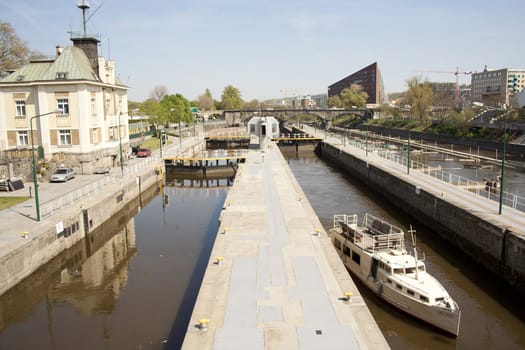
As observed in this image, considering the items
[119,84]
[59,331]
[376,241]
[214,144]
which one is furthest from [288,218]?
[214,144]

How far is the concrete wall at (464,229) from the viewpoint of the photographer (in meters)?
21.7

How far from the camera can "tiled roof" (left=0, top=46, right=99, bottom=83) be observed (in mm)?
43969

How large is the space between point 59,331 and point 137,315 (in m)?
3.10

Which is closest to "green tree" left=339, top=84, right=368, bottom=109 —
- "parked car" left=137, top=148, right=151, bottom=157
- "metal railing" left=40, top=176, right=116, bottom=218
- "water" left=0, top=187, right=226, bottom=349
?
"parked car" left=137, top=148, right=151, bottom=157

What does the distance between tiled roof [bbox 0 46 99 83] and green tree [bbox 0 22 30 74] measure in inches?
987

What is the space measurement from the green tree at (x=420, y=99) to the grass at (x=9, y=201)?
10311 centimetres

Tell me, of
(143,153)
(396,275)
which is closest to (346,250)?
(396,275)

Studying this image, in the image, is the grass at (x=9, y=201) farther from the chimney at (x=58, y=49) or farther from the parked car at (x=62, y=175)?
the chimney at (x=58, y=49)

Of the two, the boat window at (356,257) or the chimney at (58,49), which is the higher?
the chimney at (58,49)

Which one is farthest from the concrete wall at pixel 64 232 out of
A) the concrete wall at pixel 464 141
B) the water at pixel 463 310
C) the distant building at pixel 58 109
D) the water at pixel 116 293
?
the concrete wall at pixel 464 141

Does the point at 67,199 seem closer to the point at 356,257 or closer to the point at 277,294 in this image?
the point at 356,257

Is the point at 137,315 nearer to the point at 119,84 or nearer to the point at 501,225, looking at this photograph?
the point at 501,225

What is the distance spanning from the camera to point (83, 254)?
27.8 m

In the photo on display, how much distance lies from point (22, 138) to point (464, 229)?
4142 cm
